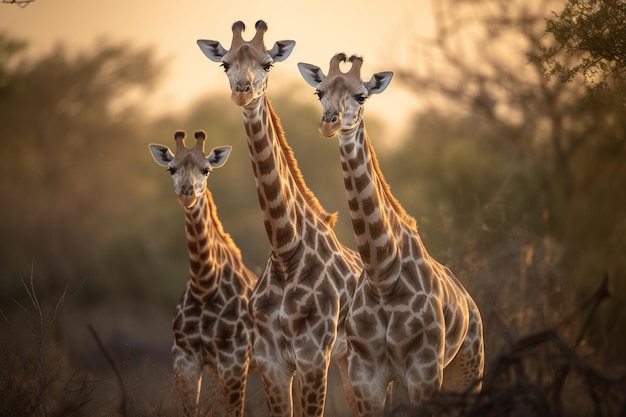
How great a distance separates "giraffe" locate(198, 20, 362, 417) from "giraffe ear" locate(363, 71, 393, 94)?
1.02 m

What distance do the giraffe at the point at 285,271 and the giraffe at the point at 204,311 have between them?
43.5 inches

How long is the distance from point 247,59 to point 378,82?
3.92ft

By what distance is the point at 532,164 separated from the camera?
2205 centimetres

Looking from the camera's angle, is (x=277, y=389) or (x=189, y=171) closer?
(x=277, y=389)

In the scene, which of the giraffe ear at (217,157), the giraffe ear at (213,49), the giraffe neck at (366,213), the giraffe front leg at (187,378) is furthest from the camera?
the giraffe ear at (217,157)

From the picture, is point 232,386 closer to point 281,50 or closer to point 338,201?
point 281,50

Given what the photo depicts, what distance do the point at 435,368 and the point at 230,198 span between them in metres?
22.2

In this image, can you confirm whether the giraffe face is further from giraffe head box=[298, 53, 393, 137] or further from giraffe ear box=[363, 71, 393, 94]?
giraffe ear box=[363, 71, 393, 94]

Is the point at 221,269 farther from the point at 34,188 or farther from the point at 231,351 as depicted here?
the point at 34,188

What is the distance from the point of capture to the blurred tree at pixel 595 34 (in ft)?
36.1

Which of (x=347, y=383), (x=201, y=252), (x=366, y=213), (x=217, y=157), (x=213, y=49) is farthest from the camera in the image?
(x=217, y=157)

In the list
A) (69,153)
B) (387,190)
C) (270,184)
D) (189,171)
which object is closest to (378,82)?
(387,190)

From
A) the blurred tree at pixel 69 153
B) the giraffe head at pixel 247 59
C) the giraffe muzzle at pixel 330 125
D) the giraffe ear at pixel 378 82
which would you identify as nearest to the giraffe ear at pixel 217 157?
the giraffe head at pixel 247 59

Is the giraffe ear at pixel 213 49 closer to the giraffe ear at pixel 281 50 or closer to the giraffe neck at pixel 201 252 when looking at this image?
the giraffe ear at pixel 281 50
